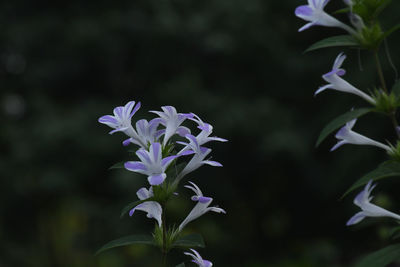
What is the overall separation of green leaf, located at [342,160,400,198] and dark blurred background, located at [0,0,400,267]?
288 centimetres

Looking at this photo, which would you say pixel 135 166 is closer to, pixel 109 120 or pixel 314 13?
pixel 109 120

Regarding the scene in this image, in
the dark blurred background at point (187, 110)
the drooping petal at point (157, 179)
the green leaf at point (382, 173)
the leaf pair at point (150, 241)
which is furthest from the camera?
the dark blurred background at point (187, 110)

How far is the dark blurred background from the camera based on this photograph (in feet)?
14.8

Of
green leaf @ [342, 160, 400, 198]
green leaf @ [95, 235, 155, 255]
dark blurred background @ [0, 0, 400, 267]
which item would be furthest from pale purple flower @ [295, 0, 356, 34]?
dark blurred background @ [0, 0, 400, 267]

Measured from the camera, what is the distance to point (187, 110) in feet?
15.3

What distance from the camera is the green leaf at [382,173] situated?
3.49ft

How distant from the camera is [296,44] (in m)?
5.43

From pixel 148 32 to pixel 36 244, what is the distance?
113 inches

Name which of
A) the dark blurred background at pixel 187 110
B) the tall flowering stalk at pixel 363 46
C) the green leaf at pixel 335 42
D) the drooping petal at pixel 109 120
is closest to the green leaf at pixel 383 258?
the tall flowering stalk at pixel 363 46

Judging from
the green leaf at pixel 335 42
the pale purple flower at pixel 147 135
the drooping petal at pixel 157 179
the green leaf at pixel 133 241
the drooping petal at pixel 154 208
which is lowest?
the green leaf at pixel 133 241

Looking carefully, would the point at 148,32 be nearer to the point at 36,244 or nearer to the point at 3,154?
the point at 3,154

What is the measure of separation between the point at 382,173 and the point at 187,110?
363cm

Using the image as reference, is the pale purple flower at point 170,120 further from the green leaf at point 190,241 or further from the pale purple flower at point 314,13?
the pale purple flower at point 314,13

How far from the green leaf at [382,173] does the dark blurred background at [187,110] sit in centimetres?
288
